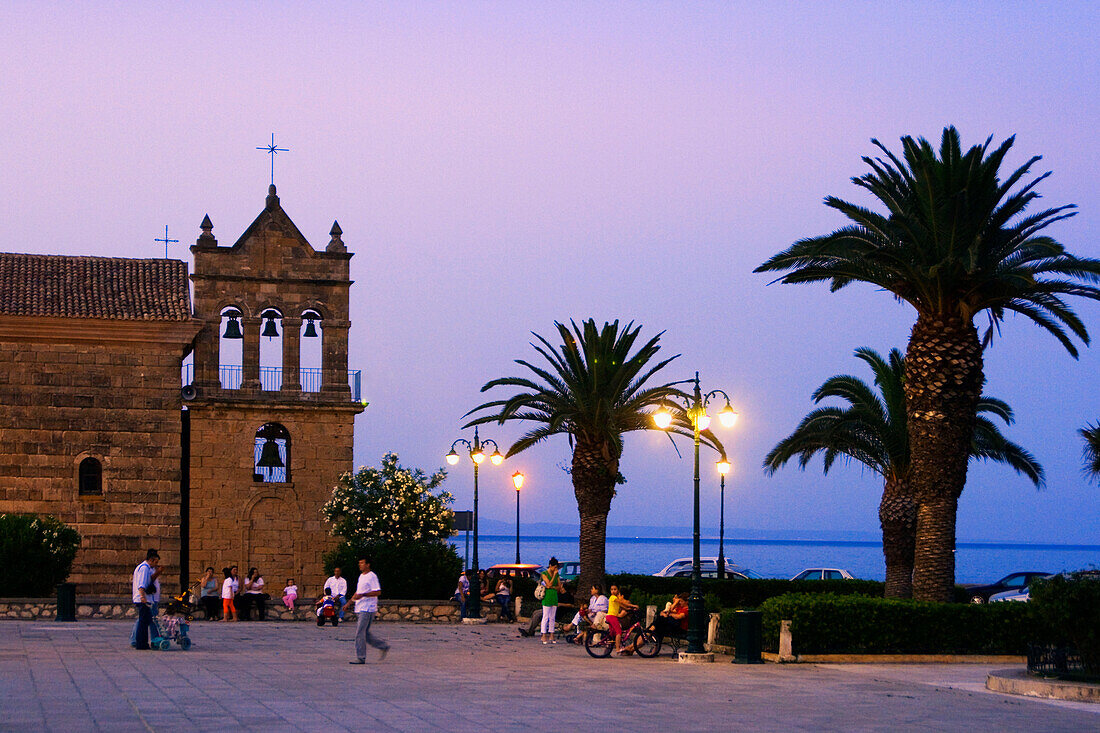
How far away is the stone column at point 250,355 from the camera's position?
41.6m

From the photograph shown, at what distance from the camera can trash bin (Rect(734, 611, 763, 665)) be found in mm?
22703

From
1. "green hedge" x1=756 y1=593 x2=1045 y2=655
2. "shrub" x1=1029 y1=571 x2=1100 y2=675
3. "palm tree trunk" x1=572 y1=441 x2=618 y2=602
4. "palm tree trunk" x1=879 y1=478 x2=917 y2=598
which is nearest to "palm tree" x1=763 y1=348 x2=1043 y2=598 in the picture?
"palm tree trunk" x1=879 y1=478 x2=917 y2=598

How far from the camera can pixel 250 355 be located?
41.7m

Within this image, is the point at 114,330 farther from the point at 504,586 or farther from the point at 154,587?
the point at 154,587

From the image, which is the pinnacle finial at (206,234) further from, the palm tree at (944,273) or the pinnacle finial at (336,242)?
the palm tree at (944,273)

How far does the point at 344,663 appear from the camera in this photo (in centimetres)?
2164

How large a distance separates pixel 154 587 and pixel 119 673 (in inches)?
164

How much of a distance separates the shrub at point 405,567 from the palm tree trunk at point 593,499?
13.7ft

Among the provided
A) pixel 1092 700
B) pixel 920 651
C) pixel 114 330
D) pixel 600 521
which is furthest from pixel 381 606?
pixel 1092 700

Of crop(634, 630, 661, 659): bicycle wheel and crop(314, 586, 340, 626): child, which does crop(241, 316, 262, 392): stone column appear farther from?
crop(634, 630, 661, 659): bicycle wheel

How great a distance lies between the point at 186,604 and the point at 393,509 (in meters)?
12.0

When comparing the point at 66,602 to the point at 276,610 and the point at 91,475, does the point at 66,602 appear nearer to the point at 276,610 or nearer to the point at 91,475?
the point at 276,610

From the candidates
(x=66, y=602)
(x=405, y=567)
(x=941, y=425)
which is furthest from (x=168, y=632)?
(x=941, y=425)

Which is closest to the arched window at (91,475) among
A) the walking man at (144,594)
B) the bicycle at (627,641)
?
the walking man at (144,594)
